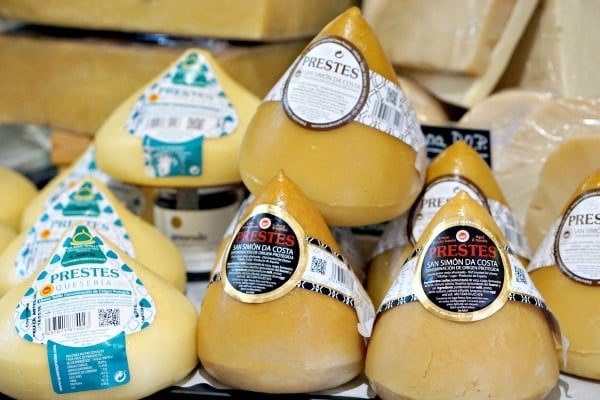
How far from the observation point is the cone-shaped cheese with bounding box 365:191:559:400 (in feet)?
2.62

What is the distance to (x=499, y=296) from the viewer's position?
2.69 ft

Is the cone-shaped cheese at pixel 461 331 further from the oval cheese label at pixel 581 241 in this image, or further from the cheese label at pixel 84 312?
the cheese label at pixel 84 312

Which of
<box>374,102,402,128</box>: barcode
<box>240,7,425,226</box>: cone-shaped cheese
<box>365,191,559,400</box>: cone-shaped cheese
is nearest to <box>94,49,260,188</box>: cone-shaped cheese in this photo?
<box>240,7,425,226</box>: cone-shaped cheese

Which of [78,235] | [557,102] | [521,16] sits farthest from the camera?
[521,16]

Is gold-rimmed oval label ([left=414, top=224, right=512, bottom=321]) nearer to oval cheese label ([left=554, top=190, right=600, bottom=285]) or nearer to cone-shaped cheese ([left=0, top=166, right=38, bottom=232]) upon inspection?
oval cheese label ([left=554, top=190, right=600, bottom=285])

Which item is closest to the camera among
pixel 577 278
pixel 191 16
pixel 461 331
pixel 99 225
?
pixel 461 331

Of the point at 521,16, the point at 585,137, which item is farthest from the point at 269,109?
the point at 521,16

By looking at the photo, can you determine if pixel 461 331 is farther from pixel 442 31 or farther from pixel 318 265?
pixel 442 31

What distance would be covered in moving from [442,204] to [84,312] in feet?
1.39

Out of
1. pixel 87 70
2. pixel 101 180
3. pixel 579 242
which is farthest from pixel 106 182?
pixel 579 242

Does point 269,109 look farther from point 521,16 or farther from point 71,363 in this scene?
point 521,16

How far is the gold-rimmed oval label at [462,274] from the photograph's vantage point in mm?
812

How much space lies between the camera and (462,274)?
0.82 meters

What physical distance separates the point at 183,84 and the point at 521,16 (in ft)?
1.71
